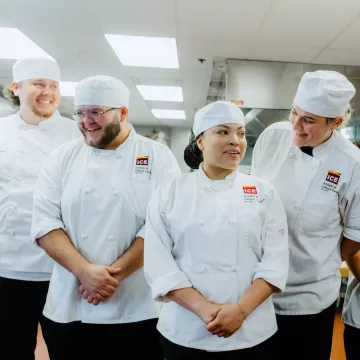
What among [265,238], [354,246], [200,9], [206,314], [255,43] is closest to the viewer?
[206,314]

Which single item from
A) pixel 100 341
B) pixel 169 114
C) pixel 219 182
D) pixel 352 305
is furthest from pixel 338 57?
pixel 169 114

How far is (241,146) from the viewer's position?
1375 millimetres

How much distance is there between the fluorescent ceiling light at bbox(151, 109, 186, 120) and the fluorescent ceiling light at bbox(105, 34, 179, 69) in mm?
3731

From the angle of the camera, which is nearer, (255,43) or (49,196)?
(49,196)

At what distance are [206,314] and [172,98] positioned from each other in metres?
6.57

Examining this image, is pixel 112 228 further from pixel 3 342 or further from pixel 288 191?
pixel 3 342

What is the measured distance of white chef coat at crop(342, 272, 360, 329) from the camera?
163 cm

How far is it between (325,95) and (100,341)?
4.58ft

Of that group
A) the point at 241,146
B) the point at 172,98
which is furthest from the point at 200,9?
the point at 172,98

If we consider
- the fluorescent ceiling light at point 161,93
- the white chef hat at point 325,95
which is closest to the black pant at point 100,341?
the white chef hat at point 325,95

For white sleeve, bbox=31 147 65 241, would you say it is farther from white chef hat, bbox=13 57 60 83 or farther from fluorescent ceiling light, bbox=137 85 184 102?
fluorescent ceiling light, bbox=137 85 184 102

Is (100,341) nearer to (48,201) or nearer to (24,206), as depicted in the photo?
(48,201)

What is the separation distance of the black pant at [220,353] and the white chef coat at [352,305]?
1.99 feet

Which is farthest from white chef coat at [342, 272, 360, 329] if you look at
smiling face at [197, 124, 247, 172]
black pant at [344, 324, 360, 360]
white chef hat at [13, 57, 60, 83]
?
white chef hat at [13, 57, 60, 83]
